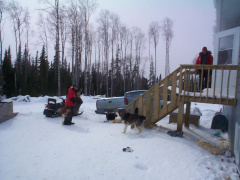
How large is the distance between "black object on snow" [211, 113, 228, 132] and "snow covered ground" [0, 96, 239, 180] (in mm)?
1192

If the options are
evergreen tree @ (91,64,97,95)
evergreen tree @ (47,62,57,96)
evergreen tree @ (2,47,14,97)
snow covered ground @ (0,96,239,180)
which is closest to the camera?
snow covered ground @ (0,96,239,180)

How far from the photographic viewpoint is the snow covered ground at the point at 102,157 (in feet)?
10.8

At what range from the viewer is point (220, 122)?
6.94 m

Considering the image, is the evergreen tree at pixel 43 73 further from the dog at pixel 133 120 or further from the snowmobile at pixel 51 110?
the dog at pixel 133 120

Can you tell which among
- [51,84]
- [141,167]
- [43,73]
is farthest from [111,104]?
[43,73]

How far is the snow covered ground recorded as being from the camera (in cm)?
328

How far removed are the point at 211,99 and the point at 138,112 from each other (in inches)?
102

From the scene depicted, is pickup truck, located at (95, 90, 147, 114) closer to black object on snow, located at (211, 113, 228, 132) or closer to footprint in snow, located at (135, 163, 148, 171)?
black object on snow, located at (211, 113, 228, 132)

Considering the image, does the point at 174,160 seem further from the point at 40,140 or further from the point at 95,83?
the point at 95,83

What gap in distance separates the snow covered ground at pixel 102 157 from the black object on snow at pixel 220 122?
119 cm

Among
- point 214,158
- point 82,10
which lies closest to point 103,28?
point 82,10

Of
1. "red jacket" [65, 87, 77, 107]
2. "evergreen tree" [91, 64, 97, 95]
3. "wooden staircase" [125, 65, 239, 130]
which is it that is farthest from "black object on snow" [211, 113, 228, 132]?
"evergreen tree" [91, 64, 97, 95]

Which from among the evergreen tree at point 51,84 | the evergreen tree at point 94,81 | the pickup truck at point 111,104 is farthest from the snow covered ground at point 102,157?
the evergreen tree at point 94,81

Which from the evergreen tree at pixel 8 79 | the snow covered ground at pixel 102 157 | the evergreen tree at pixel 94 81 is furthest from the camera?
the evergreen tree at pixel 94 81
